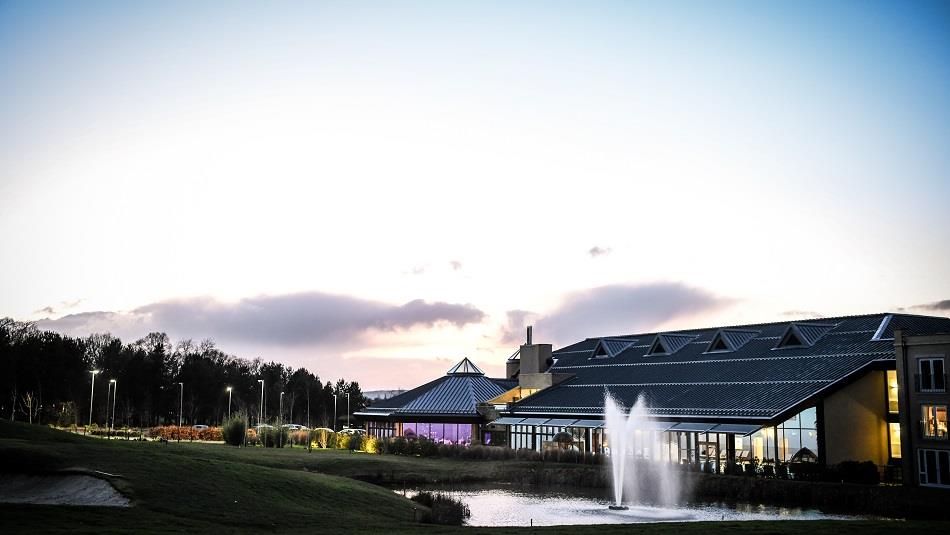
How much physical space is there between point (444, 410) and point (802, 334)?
30.3 metres

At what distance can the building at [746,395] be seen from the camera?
142ft

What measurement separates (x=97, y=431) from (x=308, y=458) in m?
33.1

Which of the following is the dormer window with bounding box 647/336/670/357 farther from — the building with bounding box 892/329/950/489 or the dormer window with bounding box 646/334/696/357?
the building with bounding box 892/329/950/489

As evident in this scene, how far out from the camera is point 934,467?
1507 inches

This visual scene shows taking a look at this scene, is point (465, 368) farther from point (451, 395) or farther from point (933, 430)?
point (933, 430)

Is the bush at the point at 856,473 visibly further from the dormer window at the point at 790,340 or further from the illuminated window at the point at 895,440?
the dormer window at the point at 790,340

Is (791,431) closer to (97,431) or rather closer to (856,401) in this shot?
(856,401)

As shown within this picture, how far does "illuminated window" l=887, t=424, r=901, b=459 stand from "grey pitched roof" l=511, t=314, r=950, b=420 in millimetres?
3725

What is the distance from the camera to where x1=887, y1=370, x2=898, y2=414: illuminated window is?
44.1 meters

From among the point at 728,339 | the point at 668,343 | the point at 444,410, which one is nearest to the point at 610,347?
the point at 668,343

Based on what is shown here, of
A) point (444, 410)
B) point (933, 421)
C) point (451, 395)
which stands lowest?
point (444, 410)

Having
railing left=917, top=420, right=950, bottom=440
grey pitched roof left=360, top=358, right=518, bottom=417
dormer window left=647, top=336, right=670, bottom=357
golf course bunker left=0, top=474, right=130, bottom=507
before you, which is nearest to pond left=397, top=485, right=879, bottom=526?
railing left=917, top=420, right=950, bottom=440

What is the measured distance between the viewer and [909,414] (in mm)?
39938

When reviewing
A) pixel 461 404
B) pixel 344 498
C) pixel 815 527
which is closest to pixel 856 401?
pixel 815 527
